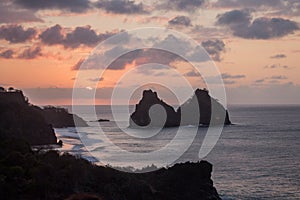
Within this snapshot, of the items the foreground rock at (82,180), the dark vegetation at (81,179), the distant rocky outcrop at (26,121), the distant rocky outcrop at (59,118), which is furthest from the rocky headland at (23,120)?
the distant rocky outcrop at (59,118)

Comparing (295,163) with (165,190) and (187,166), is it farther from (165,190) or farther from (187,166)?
(165,190)

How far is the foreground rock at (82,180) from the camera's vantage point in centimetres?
3012

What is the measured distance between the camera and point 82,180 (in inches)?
1433

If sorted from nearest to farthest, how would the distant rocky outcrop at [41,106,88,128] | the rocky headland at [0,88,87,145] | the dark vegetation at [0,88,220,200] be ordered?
the dark vegetation at [0,88,220,200] < the rocky headland at [0,88,87,145] < the distant rocky outcrop at [41,106,88,128]

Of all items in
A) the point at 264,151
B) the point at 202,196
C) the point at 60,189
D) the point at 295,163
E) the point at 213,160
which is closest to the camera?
the point at 60,189

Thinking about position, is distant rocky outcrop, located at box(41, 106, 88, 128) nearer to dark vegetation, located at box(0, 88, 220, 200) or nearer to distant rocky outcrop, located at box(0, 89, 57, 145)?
distant rocky outcrop, located at box(0, 89, 57, 145)

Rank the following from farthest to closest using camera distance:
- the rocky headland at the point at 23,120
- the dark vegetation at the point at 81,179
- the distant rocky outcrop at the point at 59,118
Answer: the distant rocky outcrop at the point at 59,118 < the rocky headland at the point at 23,120 < the dark vegetation at the point at 81,179

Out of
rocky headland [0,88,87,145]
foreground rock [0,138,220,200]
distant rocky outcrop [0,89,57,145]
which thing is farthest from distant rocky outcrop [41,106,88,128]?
foreground rock [0,138,220,200]

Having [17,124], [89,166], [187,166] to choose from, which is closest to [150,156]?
[17,124]

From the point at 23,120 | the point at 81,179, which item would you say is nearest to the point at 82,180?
the point at 81,179

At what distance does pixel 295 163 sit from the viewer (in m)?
73.5

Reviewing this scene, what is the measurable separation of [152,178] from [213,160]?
37506 millimetres

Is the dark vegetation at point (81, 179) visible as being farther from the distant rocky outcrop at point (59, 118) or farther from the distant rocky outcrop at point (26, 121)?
the distant rocky outcrop at point (59, 118)

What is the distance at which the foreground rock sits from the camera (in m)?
30.1
